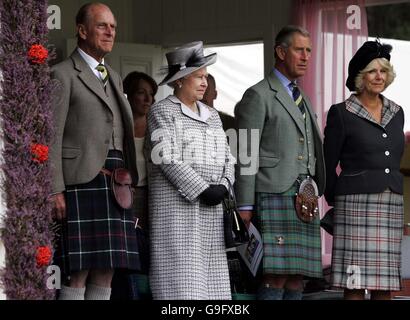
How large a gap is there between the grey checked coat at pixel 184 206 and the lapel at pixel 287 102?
53 cm

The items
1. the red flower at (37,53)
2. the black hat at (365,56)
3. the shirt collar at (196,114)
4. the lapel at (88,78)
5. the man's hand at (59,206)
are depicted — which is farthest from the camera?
the black hat at (365,56)

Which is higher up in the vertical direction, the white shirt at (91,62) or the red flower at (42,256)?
the white shirt at (91,62)

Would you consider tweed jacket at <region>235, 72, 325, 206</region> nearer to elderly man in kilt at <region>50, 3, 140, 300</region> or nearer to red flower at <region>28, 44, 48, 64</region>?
elderly man in kilt at <region>50, 3, 140, 300</region>

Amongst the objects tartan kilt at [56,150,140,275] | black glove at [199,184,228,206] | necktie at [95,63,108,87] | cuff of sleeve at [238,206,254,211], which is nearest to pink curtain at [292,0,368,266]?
cuff of sleeve at [238,206,254,211]

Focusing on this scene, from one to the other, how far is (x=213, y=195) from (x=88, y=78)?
1.05 metres

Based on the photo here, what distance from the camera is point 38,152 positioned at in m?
6.86

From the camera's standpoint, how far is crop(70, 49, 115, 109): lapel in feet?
24.1

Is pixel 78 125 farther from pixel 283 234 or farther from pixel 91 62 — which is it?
pixel 283 234

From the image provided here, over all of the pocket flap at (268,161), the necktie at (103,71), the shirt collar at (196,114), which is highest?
the necktie at (103,71)

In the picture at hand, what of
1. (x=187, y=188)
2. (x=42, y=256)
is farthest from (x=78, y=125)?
(x=42, y=256)

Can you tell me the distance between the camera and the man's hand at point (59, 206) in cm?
715

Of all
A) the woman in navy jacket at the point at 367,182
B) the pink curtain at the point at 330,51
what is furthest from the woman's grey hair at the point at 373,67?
the pink curtain at the point at 330,51

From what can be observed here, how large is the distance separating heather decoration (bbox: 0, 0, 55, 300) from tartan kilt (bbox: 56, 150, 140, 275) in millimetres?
289

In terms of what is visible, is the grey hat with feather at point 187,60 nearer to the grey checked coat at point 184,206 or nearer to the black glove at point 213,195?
the grey checked coat at point 184,206
